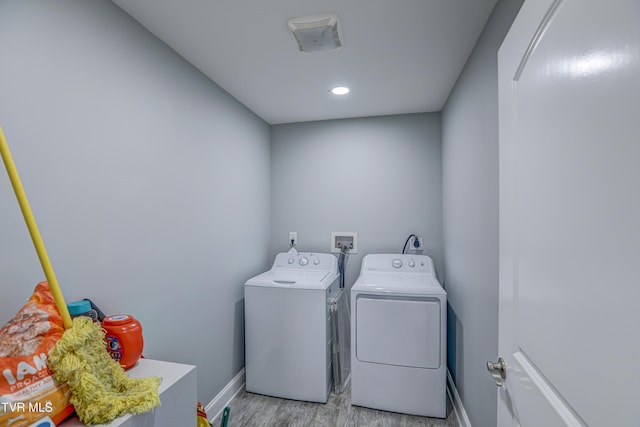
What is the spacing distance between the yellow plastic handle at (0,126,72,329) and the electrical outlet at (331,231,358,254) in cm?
212

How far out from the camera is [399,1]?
4.13 feet

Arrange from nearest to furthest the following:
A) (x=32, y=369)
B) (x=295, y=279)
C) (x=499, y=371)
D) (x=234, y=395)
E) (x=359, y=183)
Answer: (x=32, y=369), (x=499, y=371), (x=234, y=395), (x=295, y=279), (x=359, y=183)

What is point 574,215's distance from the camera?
0.54 metres

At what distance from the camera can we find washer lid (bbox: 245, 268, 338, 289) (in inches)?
84.4

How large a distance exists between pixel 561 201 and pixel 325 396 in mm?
2061

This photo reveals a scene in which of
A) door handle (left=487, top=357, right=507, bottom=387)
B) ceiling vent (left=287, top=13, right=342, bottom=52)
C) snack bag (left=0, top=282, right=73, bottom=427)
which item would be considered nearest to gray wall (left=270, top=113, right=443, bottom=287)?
ceiling vent (left=287, top=13, right=342, bottom=52)

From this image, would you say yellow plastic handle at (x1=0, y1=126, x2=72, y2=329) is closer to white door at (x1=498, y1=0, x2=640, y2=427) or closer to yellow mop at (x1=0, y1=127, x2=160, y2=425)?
yellow mop at (x1=0, y1=127, x2=160, y2=425)

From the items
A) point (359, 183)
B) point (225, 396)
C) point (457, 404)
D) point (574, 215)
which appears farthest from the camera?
point (359, 183)

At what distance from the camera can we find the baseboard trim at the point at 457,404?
1757 millimetres

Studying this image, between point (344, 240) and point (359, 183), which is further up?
point (359, 183)

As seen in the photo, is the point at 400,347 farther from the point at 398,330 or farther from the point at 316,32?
the point at 316,32

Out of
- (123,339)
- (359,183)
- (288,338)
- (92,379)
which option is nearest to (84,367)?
(92,379)

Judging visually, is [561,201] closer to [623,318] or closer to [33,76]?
[623,318]

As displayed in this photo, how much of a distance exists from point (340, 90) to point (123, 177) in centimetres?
152
